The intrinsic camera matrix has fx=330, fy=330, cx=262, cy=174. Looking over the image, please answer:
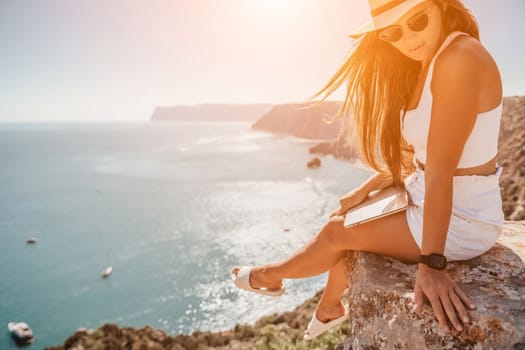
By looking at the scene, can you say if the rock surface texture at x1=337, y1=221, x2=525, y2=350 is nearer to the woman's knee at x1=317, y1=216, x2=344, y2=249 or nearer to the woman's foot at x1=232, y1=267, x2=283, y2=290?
the woman's knee at x1=317, y1=216, x2=344, y2=249

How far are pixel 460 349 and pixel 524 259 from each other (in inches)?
35.1

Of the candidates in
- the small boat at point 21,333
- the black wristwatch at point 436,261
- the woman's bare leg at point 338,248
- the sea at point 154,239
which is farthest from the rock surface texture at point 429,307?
the small boat at point 21,333

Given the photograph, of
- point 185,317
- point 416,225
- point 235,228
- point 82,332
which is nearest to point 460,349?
point 416,225

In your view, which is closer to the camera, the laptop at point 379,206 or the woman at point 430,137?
the woman at point 430,137

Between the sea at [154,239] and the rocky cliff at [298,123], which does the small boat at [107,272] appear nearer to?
the sea at [154,239]

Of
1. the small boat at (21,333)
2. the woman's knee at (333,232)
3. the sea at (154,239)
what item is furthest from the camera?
the sea at (154,239)

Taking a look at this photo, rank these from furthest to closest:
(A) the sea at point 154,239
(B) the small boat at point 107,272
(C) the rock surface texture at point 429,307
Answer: (B) the small boat at point 107,272 → (A) the sea at point 154,239 → (C) the rock surface texture at point 429,307

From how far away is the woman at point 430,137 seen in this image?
1562 millimetres

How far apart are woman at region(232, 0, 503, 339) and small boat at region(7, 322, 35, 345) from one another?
2955 cm

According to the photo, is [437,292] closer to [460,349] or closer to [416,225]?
[460,349]

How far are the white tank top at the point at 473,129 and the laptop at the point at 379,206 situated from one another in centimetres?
32

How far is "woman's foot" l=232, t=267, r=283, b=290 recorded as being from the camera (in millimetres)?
2531

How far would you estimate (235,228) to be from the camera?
39.3 metres

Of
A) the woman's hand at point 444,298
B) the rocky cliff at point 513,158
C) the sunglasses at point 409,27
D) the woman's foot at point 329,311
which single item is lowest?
the rocky cliff at point 513,158
